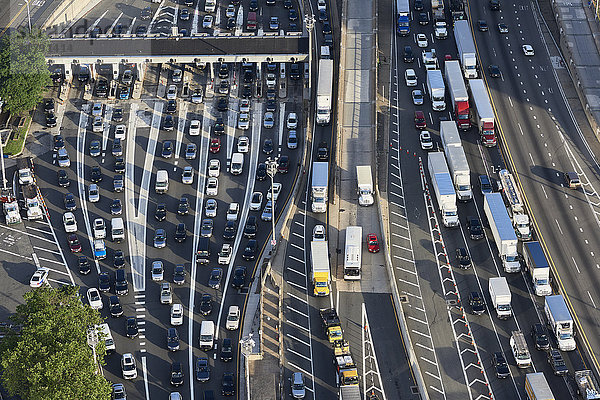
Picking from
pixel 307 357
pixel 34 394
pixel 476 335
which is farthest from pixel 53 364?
pixel 476 335

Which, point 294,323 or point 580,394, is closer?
point 580,394

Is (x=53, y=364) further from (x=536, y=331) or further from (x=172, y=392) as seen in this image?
(x=536, y=331)

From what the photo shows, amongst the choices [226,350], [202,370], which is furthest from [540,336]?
[202,370]

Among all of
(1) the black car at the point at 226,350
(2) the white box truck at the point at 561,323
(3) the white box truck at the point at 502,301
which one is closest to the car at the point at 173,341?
(1) the black car at the point at 226,350

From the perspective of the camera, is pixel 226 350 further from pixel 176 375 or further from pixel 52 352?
pixel 52 352

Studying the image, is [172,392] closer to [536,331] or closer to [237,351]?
[237,351]
